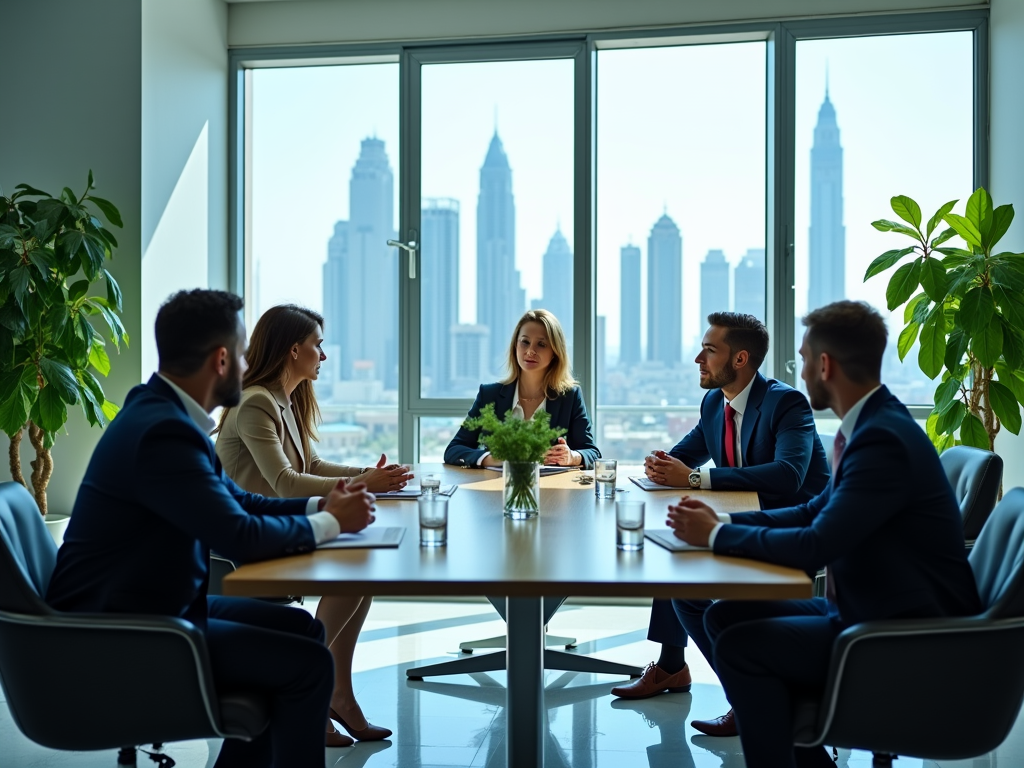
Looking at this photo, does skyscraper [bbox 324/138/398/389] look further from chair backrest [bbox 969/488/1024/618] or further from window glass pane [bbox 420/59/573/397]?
chair backrest [bbox 969/488/1024/618]

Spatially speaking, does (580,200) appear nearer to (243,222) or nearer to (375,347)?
(375,347)

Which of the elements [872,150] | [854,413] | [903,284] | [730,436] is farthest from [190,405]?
[872,150]

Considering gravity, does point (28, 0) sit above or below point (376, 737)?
above

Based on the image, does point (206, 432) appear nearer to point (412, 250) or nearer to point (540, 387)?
point (540, 387)

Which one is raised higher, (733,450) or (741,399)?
(741,399)

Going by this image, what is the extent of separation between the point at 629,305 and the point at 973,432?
1.79 meters

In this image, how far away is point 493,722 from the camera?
3.32m

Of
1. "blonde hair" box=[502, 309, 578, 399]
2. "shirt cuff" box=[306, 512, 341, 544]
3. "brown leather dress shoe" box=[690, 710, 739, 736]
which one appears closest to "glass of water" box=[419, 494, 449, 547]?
"shirt cuff" box=[306, 512, 341, 544]

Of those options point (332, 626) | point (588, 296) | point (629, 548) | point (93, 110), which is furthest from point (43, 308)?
point (629, 548)

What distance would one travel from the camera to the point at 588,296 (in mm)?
5012

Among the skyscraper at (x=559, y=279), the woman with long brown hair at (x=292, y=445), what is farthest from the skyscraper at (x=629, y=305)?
the woman with long brown hair at (x=292, y=445)

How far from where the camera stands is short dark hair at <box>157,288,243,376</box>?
2131mm

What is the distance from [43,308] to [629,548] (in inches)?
120

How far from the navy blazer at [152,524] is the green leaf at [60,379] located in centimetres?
210
